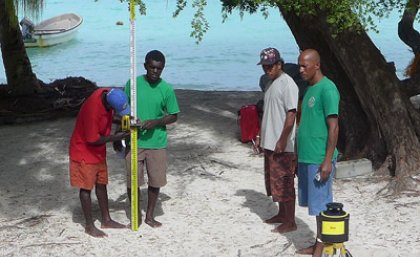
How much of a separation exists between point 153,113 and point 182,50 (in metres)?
30.6

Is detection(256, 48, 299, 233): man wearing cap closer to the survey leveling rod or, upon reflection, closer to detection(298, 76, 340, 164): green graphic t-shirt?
detection(298, 76, 340, 164): green graphic t-shirt

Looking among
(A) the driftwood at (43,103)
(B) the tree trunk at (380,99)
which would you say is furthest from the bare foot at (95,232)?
(A) the driftwood at (43,103)

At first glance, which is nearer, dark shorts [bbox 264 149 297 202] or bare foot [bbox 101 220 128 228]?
dark shorts [bbox 264 149 297 202]

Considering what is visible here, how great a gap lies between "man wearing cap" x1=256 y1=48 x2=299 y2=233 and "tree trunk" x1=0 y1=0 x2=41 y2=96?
7.59 metres

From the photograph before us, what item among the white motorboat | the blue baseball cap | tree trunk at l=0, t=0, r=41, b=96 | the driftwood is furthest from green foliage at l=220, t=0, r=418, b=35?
the white motorboat

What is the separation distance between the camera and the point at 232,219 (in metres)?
7.15

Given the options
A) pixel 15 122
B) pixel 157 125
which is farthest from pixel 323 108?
pixel 15 122

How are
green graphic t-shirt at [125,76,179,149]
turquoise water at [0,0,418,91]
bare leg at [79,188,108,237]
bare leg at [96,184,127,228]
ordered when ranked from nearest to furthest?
green graphic t-shirt at [125,76,179,149] < bare leg at [79,188,108,237] < bare leg at [96,184,127,228] < turquoise water at [0,0,418,91]

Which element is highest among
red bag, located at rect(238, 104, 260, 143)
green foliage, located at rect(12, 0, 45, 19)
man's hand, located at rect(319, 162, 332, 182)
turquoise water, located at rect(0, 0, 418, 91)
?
green foliage, located at rect(12, 0, 45, 19)

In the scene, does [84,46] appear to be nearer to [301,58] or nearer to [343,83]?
[343,83]

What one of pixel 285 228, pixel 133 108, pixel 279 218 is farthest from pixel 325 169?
pixel 133 108

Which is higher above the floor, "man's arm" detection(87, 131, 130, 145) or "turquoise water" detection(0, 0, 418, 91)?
"man's arm" detection(87, 131, 130, 145)

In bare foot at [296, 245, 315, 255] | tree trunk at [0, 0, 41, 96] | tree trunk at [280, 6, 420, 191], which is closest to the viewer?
bare foot at [296, 245, 315, 255]

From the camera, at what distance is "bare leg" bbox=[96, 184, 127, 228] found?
6770 mm
